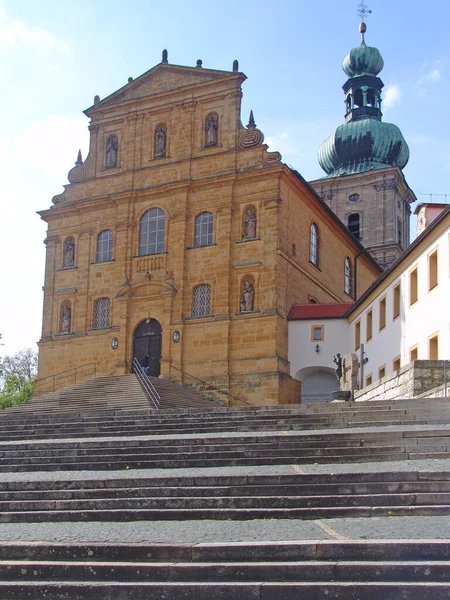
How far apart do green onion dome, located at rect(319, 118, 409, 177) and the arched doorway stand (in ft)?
91.5

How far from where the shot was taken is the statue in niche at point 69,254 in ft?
142

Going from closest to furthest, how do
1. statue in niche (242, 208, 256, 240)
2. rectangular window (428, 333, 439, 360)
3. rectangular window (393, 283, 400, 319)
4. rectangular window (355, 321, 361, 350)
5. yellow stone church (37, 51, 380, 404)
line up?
rectangular window (428, 333, 439, 360) < rectangular window (393, 283, 400, 319) < rectangular window (355, 321, 361, 350) < yellow stone church (37, 51, 380, 404) < statue in niche (242, 208, 256, 240)

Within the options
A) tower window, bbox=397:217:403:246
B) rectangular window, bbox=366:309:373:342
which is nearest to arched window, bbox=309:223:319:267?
rectangular window, bbox=366:309:373:342

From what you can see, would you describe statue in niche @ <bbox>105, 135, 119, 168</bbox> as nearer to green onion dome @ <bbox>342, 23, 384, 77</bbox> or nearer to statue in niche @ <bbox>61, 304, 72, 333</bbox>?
statue in niche @ <bbox>61, 304, 72, 333</bbox>

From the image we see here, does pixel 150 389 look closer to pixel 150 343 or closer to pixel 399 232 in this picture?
pixel 150 343

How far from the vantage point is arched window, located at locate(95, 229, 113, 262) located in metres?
42.1

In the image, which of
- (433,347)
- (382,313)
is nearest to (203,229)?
(382,313)

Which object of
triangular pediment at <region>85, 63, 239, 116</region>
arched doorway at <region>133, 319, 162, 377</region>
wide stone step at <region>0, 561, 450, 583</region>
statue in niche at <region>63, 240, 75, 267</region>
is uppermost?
triangular pediment at <region>85, 63, 239, 116</region>

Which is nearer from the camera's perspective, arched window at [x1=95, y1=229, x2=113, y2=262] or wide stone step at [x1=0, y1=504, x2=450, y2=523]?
wide stone step at [x1=0, y1=504, x2=450, y2=523]

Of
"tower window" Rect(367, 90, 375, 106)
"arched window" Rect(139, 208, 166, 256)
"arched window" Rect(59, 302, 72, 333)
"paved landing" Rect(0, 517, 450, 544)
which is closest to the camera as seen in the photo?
"paved landing" Rect(0, 517, 450, 544)

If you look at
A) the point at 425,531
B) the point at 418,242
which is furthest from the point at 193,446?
the point at 418,242

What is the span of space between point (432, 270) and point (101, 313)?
61.7ft

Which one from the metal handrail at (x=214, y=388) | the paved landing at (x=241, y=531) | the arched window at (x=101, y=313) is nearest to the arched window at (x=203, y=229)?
the arched window at (x=101, y=313)

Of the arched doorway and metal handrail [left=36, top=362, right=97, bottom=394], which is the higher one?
the arched doorway
